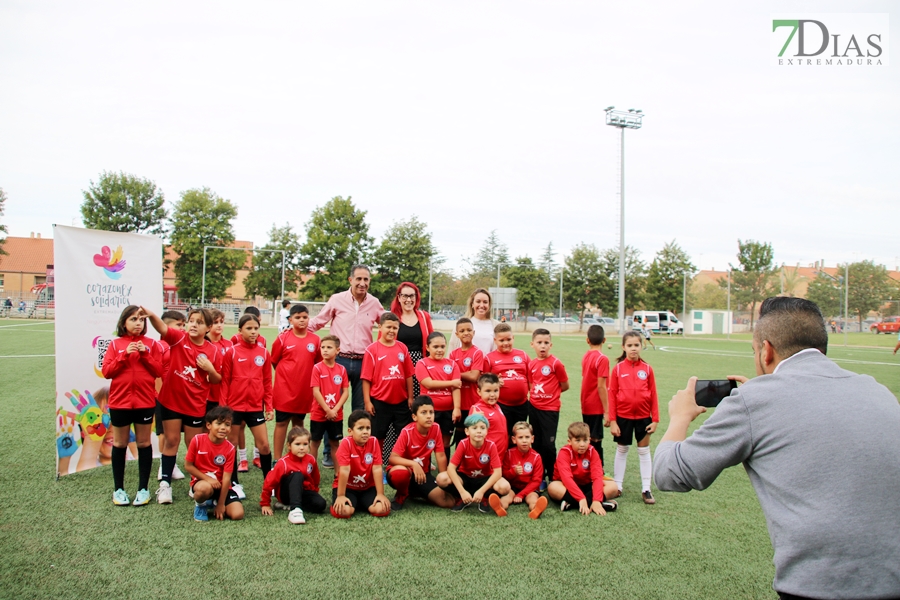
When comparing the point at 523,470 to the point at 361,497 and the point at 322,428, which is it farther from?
the point at 322,428

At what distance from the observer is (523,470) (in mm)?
5242

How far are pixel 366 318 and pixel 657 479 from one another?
469 cm

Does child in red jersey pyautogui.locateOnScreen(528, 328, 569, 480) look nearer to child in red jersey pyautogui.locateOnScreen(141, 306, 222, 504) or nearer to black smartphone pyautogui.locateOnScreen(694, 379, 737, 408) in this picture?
child in red jersey pyautogui.locateOnScreen(141, 306, 222, 504)

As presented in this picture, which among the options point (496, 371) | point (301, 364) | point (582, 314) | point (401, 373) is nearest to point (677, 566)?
point (496, 371)

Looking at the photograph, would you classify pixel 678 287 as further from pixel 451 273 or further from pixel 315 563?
pixel 315 563

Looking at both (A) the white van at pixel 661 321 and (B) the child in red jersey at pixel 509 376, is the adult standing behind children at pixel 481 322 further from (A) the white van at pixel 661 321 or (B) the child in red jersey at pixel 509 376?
(A) the white van at pixel 661 321

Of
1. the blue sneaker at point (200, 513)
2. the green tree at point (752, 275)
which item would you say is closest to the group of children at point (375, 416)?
the blue sneaker at point (200, 513)

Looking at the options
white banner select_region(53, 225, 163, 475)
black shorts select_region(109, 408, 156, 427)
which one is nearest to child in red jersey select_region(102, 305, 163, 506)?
black shorts select_region(109, 408, 156, 427)

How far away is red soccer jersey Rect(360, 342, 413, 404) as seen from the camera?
550 cm

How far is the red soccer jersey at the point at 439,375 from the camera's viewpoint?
551cm

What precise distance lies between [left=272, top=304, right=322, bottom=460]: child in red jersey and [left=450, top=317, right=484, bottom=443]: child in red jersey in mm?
1509

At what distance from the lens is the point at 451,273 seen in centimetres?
5544

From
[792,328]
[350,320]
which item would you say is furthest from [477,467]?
[792,328]

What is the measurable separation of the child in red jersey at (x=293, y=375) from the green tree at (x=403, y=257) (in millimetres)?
38366
